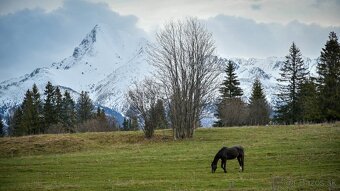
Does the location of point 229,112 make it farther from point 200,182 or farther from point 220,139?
point 200,182

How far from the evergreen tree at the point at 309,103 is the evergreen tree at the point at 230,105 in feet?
43.5

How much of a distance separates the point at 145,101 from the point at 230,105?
26812 mm

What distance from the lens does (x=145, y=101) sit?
55.8 meters

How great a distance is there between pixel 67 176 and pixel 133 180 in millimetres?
5549

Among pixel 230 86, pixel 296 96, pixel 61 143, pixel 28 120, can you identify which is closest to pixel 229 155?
pixel 61 143

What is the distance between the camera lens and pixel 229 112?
77.8m

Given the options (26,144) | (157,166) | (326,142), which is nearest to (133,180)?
(157,166)

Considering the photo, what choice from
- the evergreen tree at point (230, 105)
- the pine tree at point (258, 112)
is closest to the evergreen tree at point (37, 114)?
the evergreen tree at point (230, 105)

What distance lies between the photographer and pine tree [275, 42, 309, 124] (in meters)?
70.4

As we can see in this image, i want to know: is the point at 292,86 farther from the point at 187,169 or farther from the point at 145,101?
the point at 187,169

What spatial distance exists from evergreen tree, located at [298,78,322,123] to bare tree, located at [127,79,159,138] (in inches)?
929

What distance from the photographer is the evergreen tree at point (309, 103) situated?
5779 cm

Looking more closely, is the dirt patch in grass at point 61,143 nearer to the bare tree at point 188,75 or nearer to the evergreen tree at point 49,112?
the bare tree at point 188,75

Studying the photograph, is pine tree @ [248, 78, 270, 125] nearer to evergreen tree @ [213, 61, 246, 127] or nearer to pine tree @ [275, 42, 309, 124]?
evergreen tree @ [213, 61, 246, 127]
